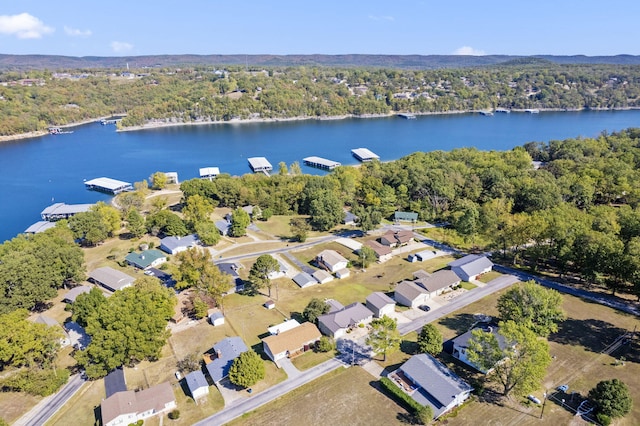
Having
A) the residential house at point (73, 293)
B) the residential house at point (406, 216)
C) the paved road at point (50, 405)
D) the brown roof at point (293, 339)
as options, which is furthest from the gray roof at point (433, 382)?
the residential house at point (406, 216)

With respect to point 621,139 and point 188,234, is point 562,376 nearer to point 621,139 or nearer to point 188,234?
point 188,234

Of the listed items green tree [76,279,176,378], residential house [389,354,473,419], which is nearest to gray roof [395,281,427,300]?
residential house [389,354,473,419]

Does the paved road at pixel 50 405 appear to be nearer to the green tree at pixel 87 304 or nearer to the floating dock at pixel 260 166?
the green tree at pixel 87 304

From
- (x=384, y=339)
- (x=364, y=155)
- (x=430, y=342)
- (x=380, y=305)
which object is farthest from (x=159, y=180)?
(x=430, y=342)

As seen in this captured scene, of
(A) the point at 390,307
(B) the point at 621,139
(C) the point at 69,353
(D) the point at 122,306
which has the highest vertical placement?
(B) the point at 621,139

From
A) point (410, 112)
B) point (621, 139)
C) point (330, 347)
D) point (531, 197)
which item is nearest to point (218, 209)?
point (330, 347)

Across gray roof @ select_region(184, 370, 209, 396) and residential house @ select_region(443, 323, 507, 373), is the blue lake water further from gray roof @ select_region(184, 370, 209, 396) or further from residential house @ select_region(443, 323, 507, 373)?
residential house @ select_region(443, 323, 507, 373)

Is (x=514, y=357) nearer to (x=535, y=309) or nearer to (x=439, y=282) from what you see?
(x=535, y=309)
